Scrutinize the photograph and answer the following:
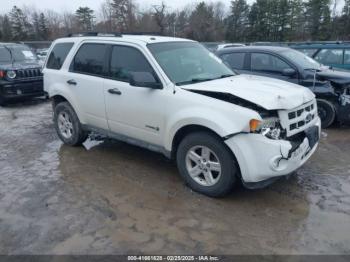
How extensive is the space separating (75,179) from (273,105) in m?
2.90

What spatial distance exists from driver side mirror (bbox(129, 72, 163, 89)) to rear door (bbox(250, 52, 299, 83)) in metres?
3.69

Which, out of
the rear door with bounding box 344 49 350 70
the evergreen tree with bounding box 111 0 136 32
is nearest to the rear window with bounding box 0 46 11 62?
the rear door with bounding box 344 49 350 70

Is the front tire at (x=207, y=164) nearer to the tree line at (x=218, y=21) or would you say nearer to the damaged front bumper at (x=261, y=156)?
the damaged front bumper at (x=261, y=156)

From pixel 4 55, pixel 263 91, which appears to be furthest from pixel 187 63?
pixel 4 55

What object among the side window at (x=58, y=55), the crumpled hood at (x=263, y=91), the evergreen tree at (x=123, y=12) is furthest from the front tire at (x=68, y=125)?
the evergreen tree at (x=123, y=12)

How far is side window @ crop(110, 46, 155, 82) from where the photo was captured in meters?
4.52

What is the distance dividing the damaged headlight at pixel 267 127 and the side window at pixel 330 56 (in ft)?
22.6

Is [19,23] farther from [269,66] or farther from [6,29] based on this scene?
[269,66]

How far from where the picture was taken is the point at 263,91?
3.85 meters

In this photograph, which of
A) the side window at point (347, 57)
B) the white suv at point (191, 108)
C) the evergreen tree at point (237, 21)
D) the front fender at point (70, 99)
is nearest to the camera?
the white suv at point (191, 108)

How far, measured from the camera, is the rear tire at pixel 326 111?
6.68 meters

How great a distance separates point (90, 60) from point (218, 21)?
58421 millimetres

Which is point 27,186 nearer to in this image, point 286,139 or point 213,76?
point 213,76

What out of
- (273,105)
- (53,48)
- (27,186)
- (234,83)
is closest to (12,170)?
(27,186)
